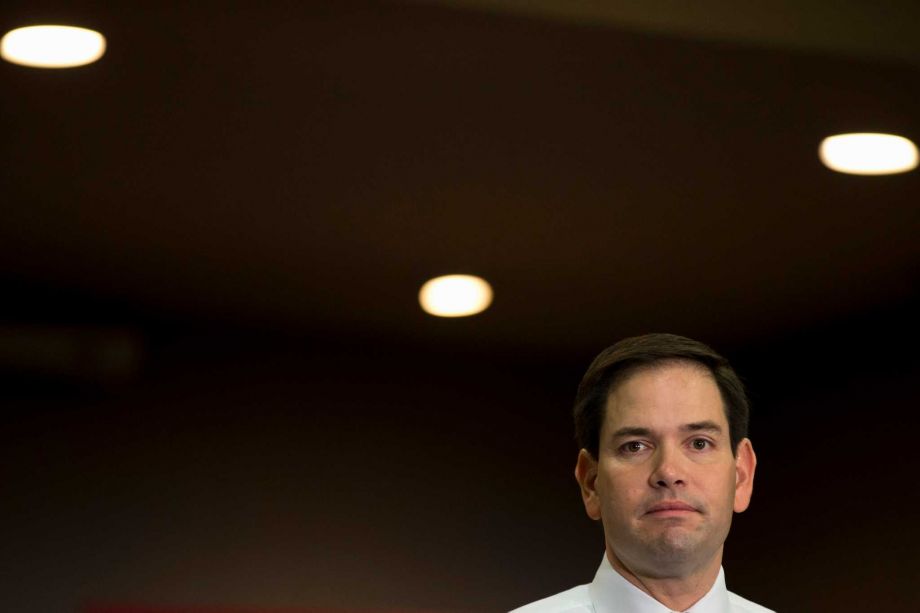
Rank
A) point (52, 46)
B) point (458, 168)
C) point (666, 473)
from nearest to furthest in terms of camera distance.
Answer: point (666, 473) < point (52, 46) < point (458, 168)

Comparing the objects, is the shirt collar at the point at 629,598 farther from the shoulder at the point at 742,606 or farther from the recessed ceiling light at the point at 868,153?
the recessed ceiling light at the point at 868,153

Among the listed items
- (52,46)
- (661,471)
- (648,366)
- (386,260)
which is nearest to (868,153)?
(386,260)

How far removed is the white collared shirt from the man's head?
0.02m

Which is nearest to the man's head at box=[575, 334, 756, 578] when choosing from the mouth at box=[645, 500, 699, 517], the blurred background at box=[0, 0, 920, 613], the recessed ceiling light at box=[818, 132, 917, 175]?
the mouth at box=[645, 500, 699, 517]

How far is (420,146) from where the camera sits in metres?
2.91

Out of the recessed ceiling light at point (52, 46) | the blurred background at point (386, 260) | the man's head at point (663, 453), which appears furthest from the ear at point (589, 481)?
the recessed ceiling light at point (52, 46)

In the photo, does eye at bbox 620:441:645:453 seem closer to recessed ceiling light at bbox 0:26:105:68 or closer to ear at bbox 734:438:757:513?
ear at bbox 734:438:757:513

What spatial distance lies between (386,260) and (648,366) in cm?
135

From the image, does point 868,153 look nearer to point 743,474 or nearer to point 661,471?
point 743,474

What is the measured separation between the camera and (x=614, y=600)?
1.67 m

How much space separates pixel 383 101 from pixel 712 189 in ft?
2.06

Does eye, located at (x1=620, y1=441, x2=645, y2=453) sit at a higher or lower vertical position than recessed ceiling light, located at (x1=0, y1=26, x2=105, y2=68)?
lower

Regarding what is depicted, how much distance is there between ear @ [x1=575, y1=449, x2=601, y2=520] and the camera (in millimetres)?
Result: 1693

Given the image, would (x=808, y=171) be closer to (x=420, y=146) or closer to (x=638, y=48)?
(x=638, y=48)
